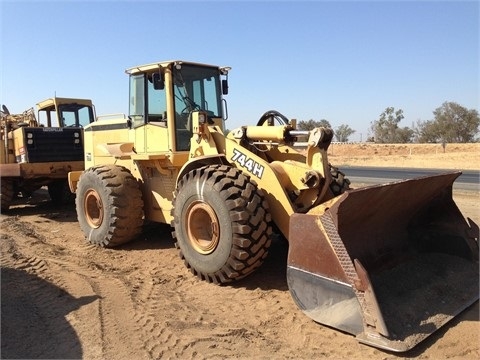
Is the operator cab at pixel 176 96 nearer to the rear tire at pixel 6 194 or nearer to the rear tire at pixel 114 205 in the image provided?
the rear tire at pixel 114 205

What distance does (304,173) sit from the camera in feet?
15.9

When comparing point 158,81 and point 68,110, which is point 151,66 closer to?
point 158,81

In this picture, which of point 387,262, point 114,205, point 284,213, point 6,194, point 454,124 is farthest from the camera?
point 454,124

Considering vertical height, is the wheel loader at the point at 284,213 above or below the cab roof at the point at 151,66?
below

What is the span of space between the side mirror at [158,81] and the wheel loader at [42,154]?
16.8 ft

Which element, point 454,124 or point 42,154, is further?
point 454,124

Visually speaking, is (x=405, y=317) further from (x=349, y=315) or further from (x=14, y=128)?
(x=14, y=128)

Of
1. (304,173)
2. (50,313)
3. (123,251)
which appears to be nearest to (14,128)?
(123,251)

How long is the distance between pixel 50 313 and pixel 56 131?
6882 mm

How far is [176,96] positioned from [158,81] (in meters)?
0.33

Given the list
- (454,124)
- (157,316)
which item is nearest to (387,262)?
(157,316)

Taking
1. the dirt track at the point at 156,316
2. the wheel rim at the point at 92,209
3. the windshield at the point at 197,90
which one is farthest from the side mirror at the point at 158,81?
the dirt track at the point at 156,316

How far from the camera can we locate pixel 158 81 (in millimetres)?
6074

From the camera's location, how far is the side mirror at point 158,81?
6.06m
